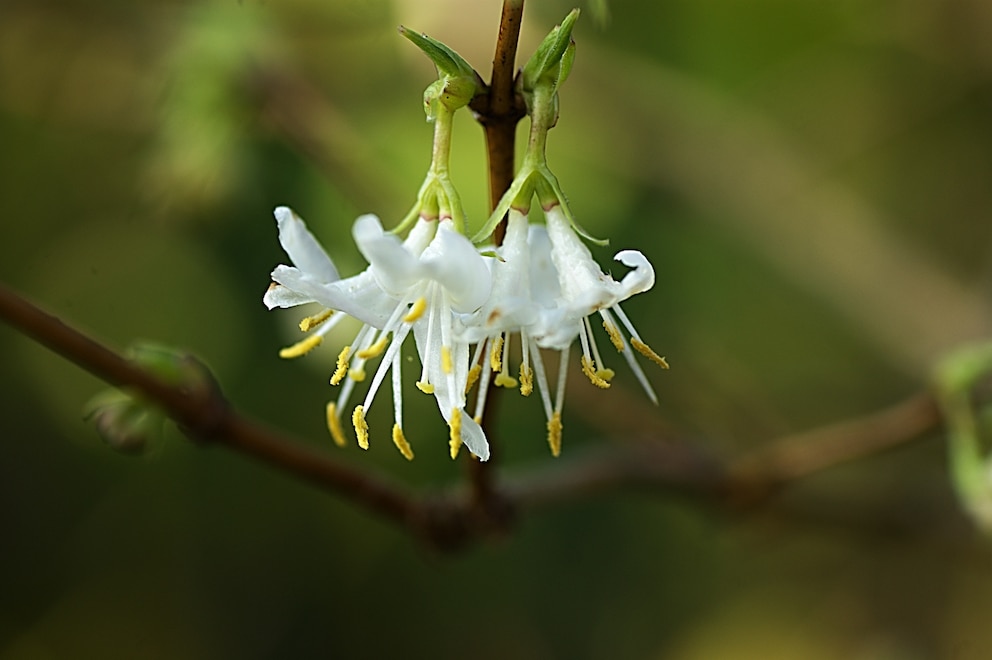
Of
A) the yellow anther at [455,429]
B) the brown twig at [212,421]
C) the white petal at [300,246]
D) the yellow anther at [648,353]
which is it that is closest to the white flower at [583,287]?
the yellow anther at [648,353]

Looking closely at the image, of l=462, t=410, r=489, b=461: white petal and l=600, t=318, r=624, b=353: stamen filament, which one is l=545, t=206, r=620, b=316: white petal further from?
l=462, t=410, r=489, b=461: white petal

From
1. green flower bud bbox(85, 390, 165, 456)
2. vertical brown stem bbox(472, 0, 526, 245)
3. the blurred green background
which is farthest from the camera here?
the blurred green background

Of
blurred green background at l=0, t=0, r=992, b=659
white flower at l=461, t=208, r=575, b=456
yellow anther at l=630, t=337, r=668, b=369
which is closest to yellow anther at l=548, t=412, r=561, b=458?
white flower at l=461, t=208, r=575, b=456

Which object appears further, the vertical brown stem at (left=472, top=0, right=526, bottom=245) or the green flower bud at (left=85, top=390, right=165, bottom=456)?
the green flower bud at (left=85, top=390, right=165, bottom=456)

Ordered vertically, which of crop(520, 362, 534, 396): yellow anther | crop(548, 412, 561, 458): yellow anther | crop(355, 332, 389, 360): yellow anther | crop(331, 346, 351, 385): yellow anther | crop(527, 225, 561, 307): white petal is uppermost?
crop(527, 225, 561, 307): white petal

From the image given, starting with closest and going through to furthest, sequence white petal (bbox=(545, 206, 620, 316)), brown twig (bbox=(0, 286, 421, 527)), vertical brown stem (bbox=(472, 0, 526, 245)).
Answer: vertical brown stem (bbox=(472, 0, 526, 245))
white petal (bbox=(545, 206, 620, 316))
brown twig (bbox=(0, 286, 421, 527))

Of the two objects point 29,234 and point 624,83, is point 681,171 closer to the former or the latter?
point 624,83

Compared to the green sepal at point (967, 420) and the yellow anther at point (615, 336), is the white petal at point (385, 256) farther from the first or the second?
the green sepal at point (967, 420)

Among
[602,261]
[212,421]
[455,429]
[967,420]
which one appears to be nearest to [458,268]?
[455,429]

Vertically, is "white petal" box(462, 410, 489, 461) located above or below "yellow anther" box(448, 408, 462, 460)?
below
